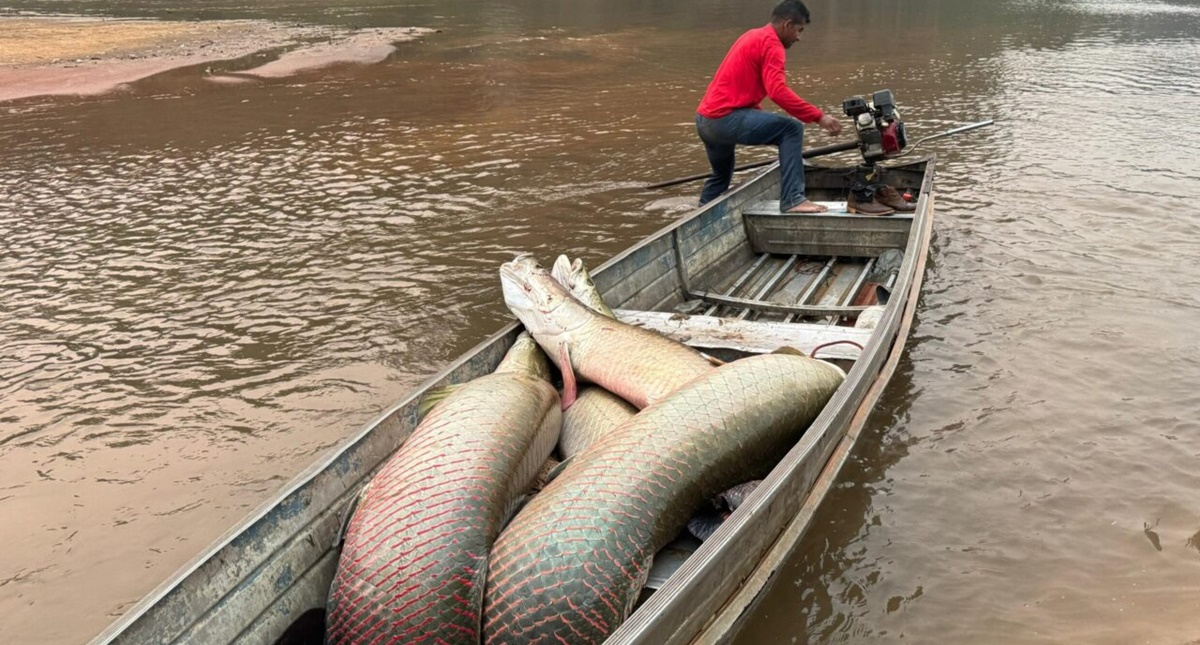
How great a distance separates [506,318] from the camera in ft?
25.1

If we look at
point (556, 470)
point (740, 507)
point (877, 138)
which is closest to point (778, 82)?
point (877, 138)

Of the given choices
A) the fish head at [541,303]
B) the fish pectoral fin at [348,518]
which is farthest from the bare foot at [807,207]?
the fish pectoral fin at [348,518]

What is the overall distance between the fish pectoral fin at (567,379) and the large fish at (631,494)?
0.94 metres

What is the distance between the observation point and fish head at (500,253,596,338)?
5.20 metres

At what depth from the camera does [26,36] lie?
27.1 metres

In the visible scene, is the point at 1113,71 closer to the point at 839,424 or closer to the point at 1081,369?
the point at 1081,369

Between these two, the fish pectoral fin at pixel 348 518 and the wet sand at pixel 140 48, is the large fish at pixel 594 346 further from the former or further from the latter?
the wet sand at pixel 140 48

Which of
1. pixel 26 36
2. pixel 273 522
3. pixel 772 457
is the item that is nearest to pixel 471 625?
pixel 273 522

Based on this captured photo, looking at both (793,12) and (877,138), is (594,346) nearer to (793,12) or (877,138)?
(793,12)

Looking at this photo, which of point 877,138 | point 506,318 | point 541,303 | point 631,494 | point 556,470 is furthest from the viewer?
point 877,138

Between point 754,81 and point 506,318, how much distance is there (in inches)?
132

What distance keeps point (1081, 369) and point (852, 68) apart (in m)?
16.2

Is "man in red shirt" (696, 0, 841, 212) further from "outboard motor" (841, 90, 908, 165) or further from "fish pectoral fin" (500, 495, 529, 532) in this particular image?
"fish pectoral fin" (500, 495, 529, 532)

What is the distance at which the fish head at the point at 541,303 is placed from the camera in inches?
205
